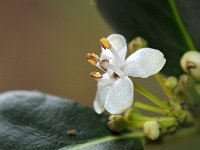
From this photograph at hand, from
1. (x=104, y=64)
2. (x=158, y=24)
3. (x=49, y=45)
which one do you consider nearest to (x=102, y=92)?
(x=104, y=64)

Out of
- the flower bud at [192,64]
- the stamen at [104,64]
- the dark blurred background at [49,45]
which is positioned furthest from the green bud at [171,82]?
the dark blurred background at [49,45]

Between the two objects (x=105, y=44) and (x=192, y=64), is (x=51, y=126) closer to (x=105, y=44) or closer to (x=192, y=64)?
(x=105, y=44)

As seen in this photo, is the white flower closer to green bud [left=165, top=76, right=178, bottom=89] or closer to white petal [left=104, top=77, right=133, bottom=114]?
white petal [left=104, top=77, right=133, bottom=114]

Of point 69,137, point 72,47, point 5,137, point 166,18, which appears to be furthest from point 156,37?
point 72,47

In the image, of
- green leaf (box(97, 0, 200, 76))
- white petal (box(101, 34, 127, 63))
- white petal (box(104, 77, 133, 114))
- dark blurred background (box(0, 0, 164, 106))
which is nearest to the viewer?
white petal (box(104, 77, 133, 114))

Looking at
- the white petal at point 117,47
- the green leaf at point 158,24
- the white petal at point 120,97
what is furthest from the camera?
the green leaf at point 158,24

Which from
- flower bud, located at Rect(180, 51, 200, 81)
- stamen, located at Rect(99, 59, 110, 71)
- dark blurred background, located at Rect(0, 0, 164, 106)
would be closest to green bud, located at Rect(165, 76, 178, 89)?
flower bud, located at Rect(180, 51, 200, 81)

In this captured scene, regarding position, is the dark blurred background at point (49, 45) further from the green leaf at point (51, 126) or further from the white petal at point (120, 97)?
the white petal at point (120, 97)
